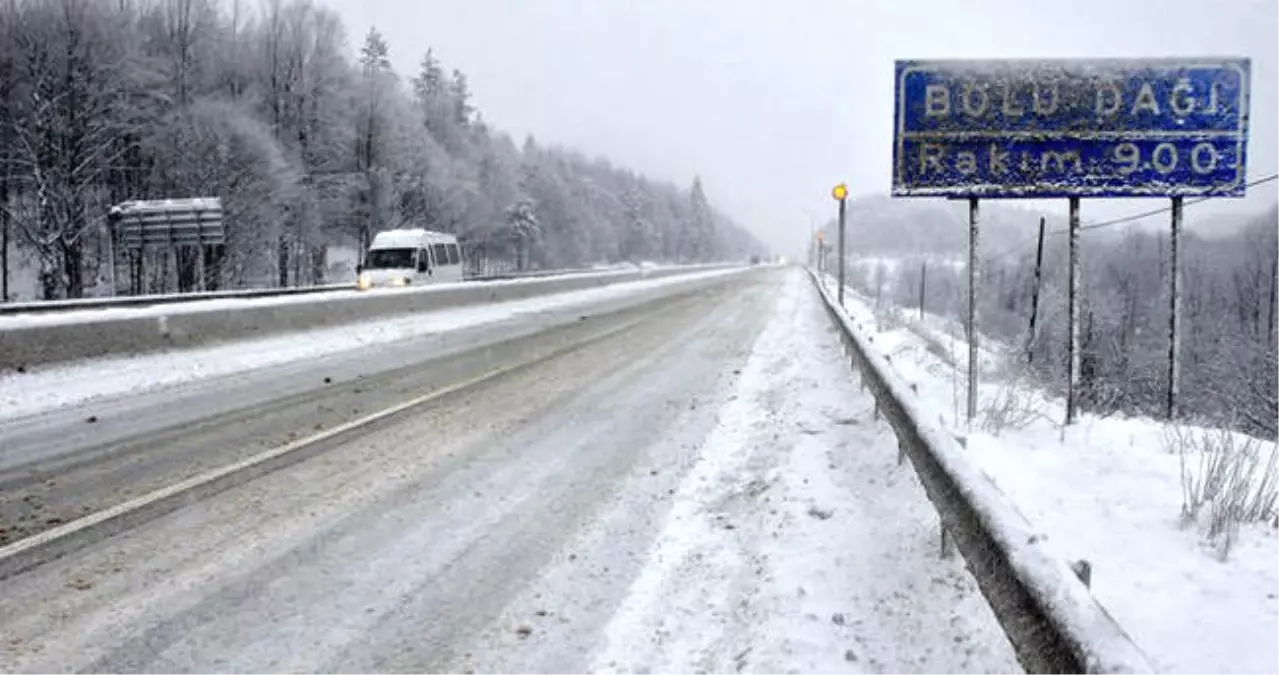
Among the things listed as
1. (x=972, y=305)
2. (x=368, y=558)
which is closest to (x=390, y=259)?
(x=972, y=305)

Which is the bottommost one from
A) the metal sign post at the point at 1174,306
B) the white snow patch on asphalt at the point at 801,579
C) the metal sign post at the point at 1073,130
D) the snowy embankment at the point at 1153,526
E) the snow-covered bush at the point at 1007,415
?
the white snow patch on asphalt at the point at 801,579

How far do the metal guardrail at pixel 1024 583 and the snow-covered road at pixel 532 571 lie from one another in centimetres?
56

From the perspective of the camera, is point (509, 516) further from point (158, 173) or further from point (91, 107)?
point (158, 173)

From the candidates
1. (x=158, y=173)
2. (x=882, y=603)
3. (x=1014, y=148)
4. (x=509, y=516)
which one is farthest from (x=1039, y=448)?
(x=158, y=173)

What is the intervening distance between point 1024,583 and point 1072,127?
7483 millimetres

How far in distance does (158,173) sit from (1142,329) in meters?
95.5

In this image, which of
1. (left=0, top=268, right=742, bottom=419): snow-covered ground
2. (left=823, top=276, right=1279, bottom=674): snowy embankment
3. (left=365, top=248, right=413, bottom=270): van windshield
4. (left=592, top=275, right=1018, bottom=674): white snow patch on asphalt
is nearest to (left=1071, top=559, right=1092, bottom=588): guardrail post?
(left=823, top=276, right=1279, bottom=674): snowy embankment

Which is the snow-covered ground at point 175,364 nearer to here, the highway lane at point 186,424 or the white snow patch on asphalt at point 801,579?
the highway lane at point 186,424

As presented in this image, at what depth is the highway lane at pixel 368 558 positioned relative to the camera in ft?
11.7

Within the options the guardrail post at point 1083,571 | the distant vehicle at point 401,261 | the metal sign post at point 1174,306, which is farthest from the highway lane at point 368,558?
the distant vehicle at point 401,261

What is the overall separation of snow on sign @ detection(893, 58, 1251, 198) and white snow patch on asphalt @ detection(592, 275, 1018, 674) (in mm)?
3280

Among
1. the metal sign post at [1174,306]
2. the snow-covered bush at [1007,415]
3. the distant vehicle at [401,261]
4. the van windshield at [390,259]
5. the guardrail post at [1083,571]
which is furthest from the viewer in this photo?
the van windshield at [390,259]

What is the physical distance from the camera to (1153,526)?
5168mm

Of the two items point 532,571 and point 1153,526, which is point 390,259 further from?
point 1153,526
